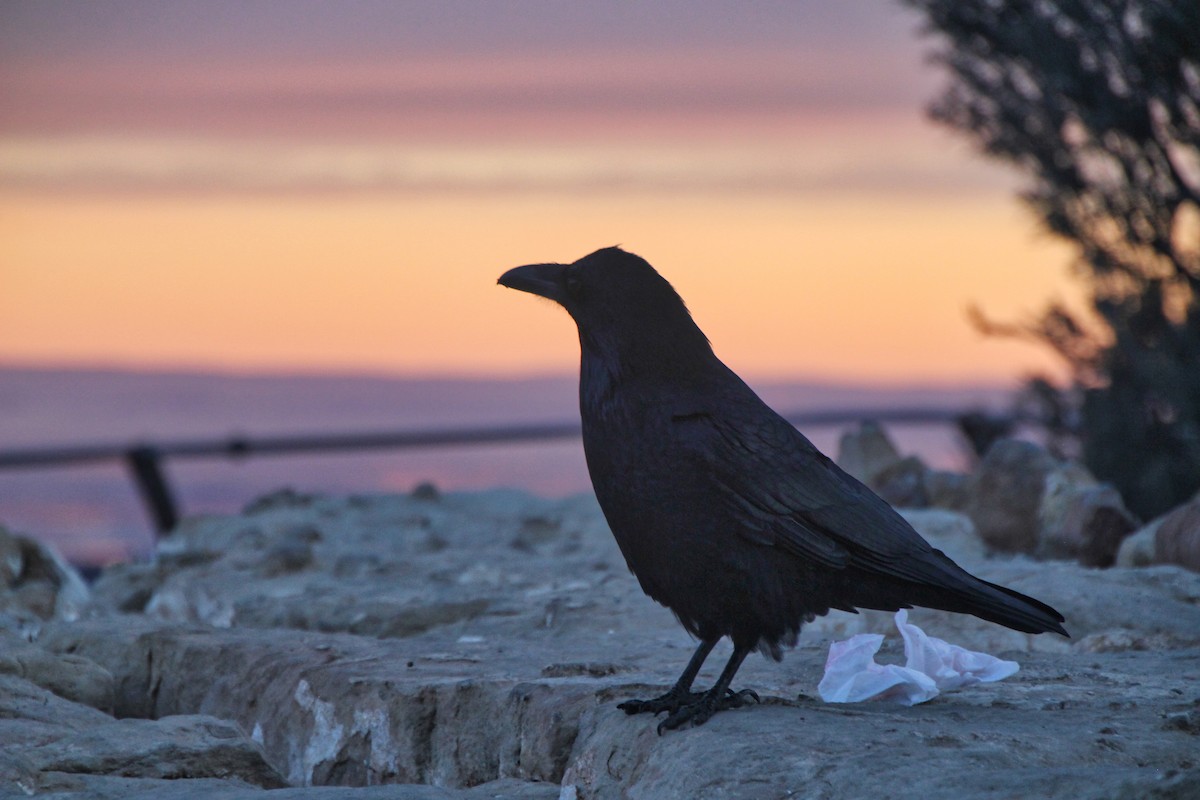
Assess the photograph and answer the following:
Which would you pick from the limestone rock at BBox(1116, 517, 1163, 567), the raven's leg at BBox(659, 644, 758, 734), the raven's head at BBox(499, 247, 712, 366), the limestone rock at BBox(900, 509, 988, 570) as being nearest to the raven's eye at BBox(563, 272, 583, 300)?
the raven's head at BBox(499, 247, 712, 366)

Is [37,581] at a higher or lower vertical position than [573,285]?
lower

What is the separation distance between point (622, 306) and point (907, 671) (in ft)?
3.57

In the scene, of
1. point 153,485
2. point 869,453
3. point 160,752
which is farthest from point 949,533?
point 153,485

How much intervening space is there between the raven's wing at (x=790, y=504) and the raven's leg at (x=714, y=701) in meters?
0.28

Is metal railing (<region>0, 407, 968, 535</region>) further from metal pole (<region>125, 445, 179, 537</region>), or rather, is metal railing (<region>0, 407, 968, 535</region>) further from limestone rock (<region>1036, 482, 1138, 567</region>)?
limestone rock (<region>1036, 482, 1138, 567</region>)

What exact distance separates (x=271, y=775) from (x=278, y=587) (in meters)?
2.11

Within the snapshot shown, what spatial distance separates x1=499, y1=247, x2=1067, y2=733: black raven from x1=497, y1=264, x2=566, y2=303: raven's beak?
0.06 meters

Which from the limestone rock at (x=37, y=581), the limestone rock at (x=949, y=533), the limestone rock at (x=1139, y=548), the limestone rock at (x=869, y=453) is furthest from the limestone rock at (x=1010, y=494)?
the limestone rock at (x=37, y=581)

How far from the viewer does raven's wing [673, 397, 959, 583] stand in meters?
3.04

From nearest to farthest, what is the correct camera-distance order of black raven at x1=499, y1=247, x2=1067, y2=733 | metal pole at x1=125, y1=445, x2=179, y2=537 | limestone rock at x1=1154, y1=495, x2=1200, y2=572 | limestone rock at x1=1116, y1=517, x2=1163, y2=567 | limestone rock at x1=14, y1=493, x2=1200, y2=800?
limestone rock at x1=14, y1=493, x2=1200, y2=800 < black raven at x1=499, y1=247, x2=1067, y2=733 < limestone rock at x1=1154, y1=495, x2=1200, y2=572 < limestone rock at x1=1116, y1=517, x2=1163, y2=567 < metal pole at x1=125, y1=445, x2=179, y2=537

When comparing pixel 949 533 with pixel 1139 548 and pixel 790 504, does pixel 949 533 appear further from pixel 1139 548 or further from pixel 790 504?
pixel 790 504

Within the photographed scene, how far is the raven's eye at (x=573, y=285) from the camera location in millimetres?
3242

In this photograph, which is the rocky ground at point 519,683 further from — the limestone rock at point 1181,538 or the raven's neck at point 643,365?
the raven's neck at point 643,365

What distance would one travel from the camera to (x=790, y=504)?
3062mm
